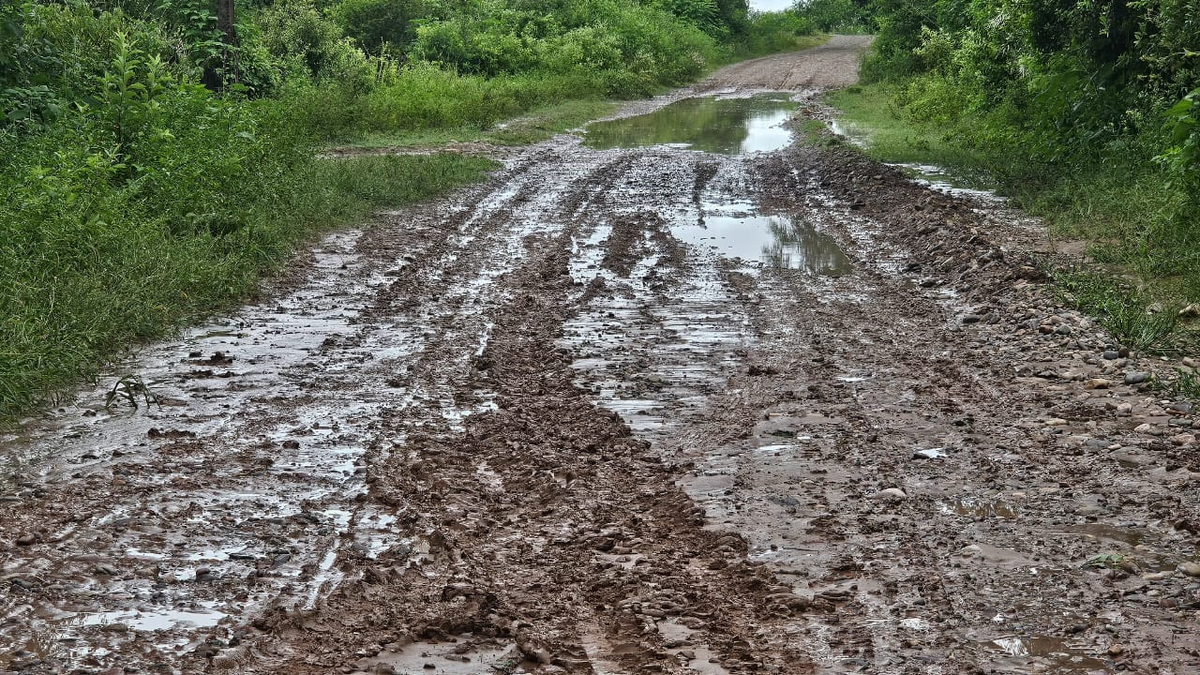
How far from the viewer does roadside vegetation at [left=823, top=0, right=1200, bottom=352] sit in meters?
8.36

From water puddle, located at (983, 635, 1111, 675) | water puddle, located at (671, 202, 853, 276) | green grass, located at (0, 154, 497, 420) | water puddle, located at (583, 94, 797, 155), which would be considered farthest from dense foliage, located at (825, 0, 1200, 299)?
green grass, located at (0, 154, 497, 420)

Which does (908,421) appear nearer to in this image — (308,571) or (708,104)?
(308,571)

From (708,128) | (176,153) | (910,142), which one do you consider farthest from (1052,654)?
(708,128)

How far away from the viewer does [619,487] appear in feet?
17.1

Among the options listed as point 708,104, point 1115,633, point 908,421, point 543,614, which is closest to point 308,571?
point 543,614

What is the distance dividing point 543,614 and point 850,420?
260 centimetres

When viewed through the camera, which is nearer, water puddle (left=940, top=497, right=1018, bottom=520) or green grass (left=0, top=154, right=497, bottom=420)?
water puddle (left=940, top=497, right=1018, bottom=520)

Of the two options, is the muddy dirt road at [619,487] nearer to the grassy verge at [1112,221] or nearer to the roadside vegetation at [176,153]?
the grassy verge at [1112,221]

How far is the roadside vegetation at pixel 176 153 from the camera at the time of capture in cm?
755

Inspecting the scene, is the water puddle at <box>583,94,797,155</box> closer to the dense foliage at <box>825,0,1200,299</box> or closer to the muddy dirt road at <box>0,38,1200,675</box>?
the dense foliage at <box>825,0,1200,299</box>

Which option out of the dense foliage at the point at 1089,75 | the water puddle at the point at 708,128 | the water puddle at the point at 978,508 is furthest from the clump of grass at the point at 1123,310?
the water puddle at the point at 708,128

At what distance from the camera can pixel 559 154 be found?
62.5ft

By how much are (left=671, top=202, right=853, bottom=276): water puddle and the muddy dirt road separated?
696mm

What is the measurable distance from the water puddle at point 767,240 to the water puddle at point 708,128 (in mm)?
6842
